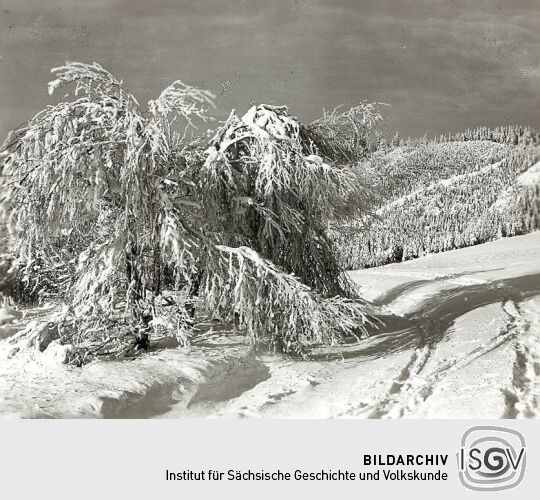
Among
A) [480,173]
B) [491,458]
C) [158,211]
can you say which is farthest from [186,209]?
[480,173]

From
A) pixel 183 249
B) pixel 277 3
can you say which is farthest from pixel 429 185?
pixel 183 249

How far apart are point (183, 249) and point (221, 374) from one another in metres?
1.54

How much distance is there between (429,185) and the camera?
13242 millimetres

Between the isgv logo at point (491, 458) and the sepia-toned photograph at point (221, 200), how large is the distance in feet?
1.42

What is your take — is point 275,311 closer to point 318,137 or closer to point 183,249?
point 183,249

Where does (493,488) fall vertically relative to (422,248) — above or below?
below

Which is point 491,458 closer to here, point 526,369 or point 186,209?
point 526,369

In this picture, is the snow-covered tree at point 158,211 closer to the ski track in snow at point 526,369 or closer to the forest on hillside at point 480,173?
the forest on hillside at point 480,173

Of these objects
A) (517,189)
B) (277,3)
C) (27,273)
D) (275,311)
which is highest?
(277,3)

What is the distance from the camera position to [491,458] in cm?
462

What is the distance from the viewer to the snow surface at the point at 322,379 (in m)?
5.04

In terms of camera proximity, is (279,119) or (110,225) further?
(279,119)

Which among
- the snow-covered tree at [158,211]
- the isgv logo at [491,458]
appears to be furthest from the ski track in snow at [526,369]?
the snow-covered tree at [158,211]

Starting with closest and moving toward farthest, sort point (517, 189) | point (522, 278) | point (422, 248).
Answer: point (517, 189)
point (522, 278)
point (422, 248)
